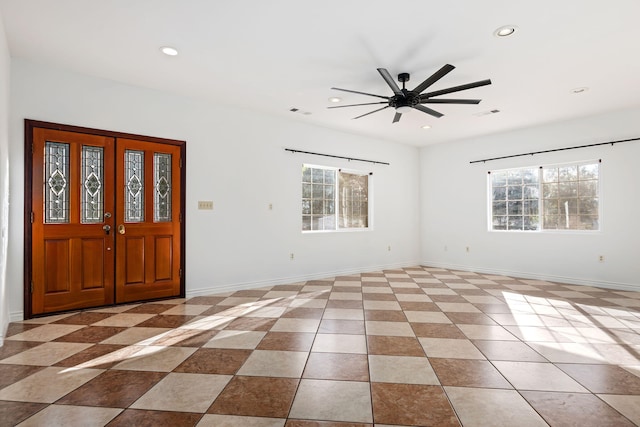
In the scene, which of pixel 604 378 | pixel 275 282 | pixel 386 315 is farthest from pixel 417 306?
pixel 275 282

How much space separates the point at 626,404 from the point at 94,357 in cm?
351

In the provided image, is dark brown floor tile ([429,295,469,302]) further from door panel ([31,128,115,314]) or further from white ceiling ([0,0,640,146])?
door panel ([31,128,115,314])

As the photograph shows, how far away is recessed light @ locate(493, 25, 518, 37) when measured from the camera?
9.50 feet

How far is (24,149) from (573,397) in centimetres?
515

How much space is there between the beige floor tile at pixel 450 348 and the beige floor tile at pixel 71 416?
7.01ft

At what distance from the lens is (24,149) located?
349cm

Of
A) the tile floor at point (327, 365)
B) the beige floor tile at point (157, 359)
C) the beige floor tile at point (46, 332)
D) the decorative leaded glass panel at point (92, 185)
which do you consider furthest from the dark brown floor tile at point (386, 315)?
the decorative leaded glass panel at point (92, 185)

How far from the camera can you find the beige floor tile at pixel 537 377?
2.07 m

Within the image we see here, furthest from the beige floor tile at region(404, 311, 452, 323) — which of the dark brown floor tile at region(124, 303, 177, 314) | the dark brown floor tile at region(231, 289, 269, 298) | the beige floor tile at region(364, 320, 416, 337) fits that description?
the dark brown floor tile at region(124, 303, 177, 314)

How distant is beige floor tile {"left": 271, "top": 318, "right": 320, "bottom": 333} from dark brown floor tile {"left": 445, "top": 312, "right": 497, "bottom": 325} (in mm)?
1445

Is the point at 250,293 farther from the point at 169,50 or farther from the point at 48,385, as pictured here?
the point at 169,50

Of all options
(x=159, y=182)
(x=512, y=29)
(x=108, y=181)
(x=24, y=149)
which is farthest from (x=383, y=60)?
(x=24, y=149)

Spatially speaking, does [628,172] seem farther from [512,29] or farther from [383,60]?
[383,60]

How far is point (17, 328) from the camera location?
3195 millimetres
